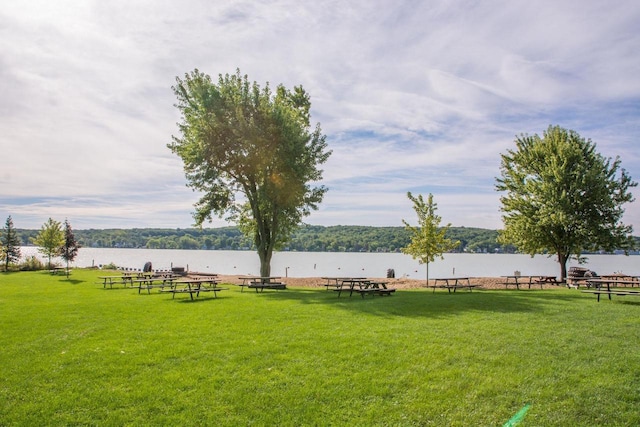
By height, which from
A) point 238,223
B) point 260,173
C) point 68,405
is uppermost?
point 260,173

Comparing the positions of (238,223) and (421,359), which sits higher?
(238,223)

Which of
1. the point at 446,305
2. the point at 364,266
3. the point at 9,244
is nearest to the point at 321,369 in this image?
the point at 446,305

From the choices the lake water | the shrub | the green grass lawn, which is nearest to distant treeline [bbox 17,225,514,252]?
the lake water

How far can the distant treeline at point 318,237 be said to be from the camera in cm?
10762

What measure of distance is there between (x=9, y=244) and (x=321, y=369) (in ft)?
141

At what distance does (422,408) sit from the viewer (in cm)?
Answer: 592

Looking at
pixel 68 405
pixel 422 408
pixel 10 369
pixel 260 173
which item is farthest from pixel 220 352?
pixel 260 173

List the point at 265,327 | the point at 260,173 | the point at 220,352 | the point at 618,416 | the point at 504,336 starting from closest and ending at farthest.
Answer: the point at 618,416
the point at 220,352
the point at 504,336
the point at 265,327
the point at 260,173

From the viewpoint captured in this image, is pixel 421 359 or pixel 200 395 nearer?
pixel 200 395

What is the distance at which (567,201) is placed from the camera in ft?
80.7

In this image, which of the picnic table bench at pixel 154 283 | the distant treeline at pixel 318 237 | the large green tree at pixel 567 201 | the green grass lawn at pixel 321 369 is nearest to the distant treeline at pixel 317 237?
the distant treeline at pixel 318 237

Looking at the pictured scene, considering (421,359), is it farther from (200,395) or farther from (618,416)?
(200,395)

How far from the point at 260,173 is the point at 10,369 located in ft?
68.0

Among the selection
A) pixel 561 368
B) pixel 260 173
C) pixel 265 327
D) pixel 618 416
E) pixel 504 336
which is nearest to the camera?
pixel 618 416
